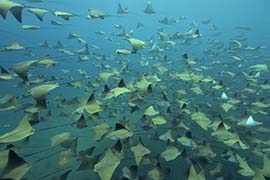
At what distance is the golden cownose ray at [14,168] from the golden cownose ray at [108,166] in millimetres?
617

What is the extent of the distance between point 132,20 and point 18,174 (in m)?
68.1

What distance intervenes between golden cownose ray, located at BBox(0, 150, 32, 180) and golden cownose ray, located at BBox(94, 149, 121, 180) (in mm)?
617

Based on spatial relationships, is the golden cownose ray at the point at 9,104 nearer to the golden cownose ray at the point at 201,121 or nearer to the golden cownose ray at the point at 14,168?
the golden cownose ray at the point at 14,168

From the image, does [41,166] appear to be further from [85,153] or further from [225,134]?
[225,134]

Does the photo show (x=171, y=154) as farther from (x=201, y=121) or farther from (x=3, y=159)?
(x=3, y=159)

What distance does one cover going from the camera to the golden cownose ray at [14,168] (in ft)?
8.00

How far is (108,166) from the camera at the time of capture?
2787 millimetres

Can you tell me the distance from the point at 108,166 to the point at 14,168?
793 millimetres

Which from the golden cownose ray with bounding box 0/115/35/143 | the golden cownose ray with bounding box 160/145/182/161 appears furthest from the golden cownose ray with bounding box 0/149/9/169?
the golden cownose ray with bounding box 160/145/182/161

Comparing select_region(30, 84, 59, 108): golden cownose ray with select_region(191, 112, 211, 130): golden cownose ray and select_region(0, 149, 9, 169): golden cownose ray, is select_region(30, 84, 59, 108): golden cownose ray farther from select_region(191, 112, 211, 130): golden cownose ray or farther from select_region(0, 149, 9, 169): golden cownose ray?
select_region(191, 112, 211, 130): golden cownose ray

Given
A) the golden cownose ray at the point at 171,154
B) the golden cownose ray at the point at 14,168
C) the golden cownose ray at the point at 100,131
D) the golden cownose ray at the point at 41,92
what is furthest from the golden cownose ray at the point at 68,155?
the golden cownose ray at the point at 171,154

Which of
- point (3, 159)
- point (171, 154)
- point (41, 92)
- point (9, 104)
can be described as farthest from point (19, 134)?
point (171, 154)

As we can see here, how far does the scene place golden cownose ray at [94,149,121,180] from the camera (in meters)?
2.72

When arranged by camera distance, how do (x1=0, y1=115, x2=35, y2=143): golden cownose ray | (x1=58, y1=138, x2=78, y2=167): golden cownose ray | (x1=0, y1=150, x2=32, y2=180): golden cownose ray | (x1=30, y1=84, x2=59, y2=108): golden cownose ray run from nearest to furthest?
1. (x1=0, y1=150, x2=32, y2=180): golden cownose ray
2. (x1=0, y1=115, x2=35, y2=143): golden cownose ray
3. (x1=30, y1=84, x2=59, y2=108): golden cownose ray
4. (x1=58, y1=138, x2=78, y2=167): golden cownose ray
